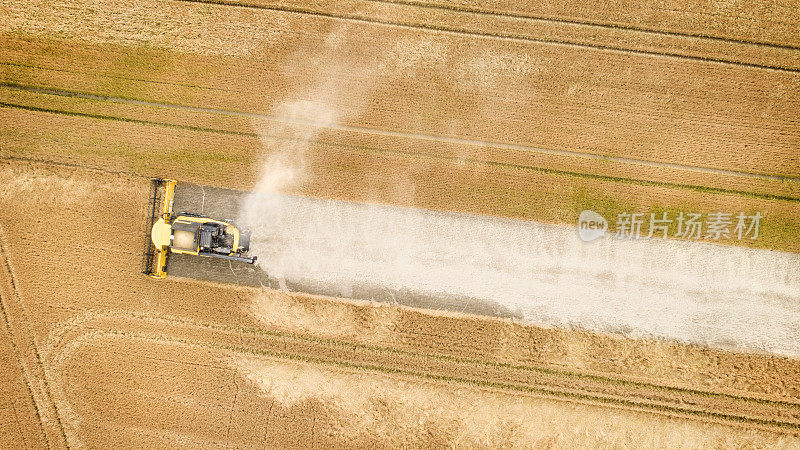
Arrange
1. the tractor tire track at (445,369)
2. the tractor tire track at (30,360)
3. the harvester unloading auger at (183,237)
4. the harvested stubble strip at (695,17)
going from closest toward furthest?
the harvester unloading auger at (183,237), the tractor tire track at (445,369), the harvested stubble strip at (695,17), the tractor tire track at (30,360)

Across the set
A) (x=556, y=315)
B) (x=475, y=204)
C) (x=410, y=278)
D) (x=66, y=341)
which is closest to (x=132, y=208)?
(x=66, y=341)

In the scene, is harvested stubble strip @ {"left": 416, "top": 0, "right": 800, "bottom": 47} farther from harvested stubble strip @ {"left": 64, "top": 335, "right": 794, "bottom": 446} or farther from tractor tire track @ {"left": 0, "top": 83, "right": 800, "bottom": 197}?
harvested stubble strip @ {"left": 64, "top": 335, "right": 794, "bottom": 446}

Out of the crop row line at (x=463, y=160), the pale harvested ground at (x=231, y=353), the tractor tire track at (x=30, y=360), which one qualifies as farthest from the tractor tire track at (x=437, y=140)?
the tractor tire track at (x=30, y=360)

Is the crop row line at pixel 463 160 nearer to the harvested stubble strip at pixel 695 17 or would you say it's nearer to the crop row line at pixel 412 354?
the harvested stubble strip at pixel 695 17

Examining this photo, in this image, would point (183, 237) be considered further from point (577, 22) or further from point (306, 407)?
point (577, 22)

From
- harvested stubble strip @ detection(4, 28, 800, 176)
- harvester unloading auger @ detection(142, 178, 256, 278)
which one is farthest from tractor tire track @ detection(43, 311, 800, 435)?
harvested stubble strip @ detection(4, 28, 800, 176)

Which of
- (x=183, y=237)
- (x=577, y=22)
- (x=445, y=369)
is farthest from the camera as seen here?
(x=577, y=22)

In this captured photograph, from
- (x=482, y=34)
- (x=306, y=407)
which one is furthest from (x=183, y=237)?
(x=482, y=34)
